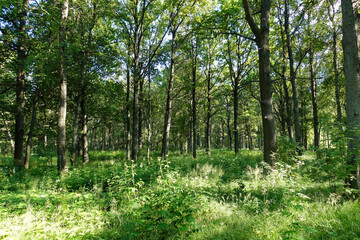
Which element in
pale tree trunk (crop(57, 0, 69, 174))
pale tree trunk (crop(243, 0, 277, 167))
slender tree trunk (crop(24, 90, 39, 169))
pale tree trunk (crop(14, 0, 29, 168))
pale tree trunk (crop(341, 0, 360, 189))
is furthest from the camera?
slender tree trunk (crop(24, 90, 39, 169))

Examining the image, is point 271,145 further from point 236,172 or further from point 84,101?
point 84,101

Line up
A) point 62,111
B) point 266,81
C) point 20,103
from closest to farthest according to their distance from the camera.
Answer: point 266,81, point 62,111, point 20,103

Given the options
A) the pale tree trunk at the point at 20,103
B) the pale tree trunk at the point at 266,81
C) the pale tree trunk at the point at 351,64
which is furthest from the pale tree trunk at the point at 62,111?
the pale tree trunk at the point at 351,64

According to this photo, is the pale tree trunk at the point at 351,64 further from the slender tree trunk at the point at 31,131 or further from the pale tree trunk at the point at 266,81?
the slender tree trunk at the point at 31,131

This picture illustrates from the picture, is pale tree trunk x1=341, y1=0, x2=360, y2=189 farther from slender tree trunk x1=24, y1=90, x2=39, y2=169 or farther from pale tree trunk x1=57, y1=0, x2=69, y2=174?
slender tree trunk x1=24, y1=90, x2=39, y2=169

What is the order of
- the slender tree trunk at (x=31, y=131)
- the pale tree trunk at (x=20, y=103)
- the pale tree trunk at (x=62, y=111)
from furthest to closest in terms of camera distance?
the slender tree trunk at (x=31, y=131) < the pale tree trunk at (x=20, y=103) < the pale tree trunk at (x=62, y=111)

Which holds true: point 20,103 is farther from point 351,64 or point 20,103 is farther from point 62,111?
point 351,64

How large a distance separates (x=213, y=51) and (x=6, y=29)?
1503 cm

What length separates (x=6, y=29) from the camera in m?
9.59

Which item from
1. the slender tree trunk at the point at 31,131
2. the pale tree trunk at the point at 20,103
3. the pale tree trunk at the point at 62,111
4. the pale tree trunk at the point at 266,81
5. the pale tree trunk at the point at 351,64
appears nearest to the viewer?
the pale tree trunk at the point at 351,64

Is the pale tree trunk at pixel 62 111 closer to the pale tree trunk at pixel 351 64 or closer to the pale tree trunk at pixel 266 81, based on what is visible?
the pale tree trunk at pixel 266 81

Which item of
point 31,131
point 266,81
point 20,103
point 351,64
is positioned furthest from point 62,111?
point 351,64

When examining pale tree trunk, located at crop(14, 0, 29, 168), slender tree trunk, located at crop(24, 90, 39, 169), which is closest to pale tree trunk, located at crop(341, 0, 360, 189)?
pale tree trunk, located at crop(14, 0, 29, 168)

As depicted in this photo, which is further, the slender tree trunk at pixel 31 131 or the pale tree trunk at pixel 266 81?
the slender tree trunk at pixel 31 131
